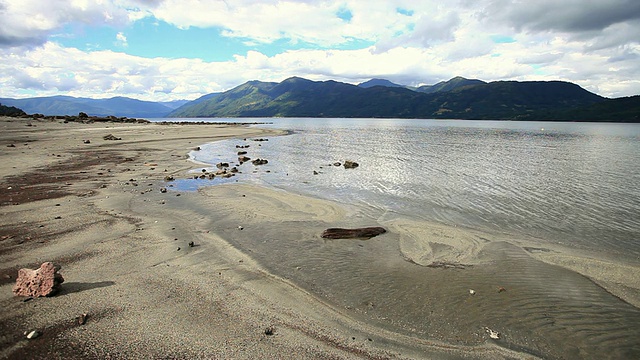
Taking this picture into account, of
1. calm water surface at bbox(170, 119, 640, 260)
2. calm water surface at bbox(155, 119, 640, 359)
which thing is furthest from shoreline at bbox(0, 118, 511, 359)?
calm water surface at bbox(170, 119, 640, 260)

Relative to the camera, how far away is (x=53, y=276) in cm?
784

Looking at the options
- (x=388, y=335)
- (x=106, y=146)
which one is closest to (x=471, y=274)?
(x=388, y=335)

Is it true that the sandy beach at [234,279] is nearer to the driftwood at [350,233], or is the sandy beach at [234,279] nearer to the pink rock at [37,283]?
the pink rock at [37,283]

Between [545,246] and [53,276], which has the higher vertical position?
[53,276]

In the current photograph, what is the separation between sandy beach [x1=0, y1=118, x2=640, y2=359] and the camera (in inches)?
261

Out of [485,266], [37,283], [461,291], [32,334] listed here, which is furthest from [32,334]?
[485,266]

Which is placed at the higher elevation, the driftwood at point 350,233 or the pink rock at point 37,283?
the pink rock at point 37,283

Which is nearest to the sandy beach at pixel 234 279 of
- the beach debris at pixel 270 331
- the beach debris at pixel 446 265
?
the beach debris at pixel 270 331

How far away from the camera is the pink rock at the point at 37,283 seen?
7.73 m

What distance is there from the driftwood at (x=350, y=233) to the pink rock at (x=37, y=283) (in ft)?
29.5

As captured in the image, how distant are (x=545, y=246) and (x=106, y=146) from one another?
5168 centimetres

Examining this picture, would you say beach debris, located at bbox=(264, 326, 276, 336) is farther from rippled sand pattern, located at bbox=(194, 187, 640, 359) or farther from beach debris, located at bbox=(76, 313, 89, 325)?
beach debris, located at bbox=(76, 313, 89, 325)

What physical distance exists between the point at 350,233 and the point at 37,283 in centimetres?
1041

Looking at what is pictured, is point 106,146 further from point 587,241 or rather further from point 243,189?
point 587,241
